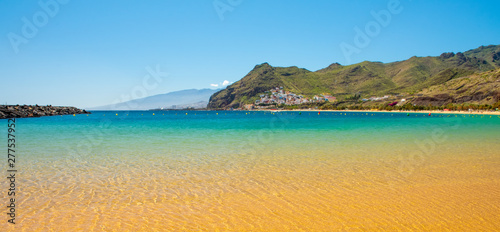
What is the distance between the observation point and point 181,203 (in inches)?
297

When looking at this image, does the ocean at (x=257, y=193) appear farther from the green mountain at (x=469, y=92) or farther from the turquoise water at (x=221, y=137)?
the green mountain at (x=469, y=92)

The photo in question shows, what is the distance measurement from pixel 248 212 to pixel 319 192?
2.61 metres

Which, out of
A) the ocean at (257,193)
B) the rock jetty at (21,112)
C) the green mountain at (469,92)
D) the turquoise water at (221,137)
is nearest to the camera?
the ocean at (257,193)

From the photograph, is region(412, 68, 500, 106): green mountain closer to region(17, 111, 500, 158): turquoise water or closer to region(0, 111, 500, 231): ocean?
region(17, 111, 500, 158): turquoise water

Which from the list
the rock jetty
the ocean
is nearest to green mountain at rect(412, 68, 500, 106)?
the ocean

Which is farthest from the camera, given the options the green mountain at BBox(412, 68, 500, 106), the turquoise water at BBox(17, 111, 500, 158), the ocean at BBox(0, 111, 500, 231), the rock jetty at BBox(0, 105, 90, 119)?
the green mountain at BBox(412, 68, 500, 106)

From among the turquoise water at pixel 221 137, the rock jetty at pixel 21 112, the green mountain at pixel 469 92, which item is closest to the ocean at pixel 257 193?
the turquoise water at pixel 221 137

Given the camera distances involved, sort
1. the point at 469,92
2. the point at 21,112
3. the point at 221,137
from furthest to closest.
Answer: the point at 469,92 < the point at 21,112 < the point at 221,137

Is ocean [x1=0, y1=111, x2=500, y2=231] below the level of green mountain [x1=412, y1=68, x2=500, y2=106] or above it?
below

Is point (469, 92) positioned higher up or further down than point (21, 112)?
higher up

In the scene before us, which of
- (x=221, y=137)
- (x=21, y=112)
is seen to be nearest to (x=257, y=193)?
(x=221, y=137)

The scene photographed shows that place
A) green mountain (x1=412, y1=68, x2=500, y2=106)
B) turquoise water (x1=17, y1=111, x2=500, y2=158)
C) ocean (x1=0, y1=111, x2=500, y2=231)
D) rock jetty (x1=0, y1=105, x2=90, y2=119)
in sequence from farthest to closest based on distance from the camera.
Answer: green mountain (x1=412, y1=68, x2=500, y2=106) → rock jetty (x1=0, y1=105, x2=90, y2=119) → turquoise water (x1=17, y1=111, x2=500, y2=158) → ocean (x1=0, y1=111, x2=500, y2=231)

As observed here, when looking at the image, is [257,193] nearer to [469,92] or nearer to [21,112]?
[21,112]

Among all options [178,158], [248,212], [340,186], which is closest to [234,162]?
[178,158]
